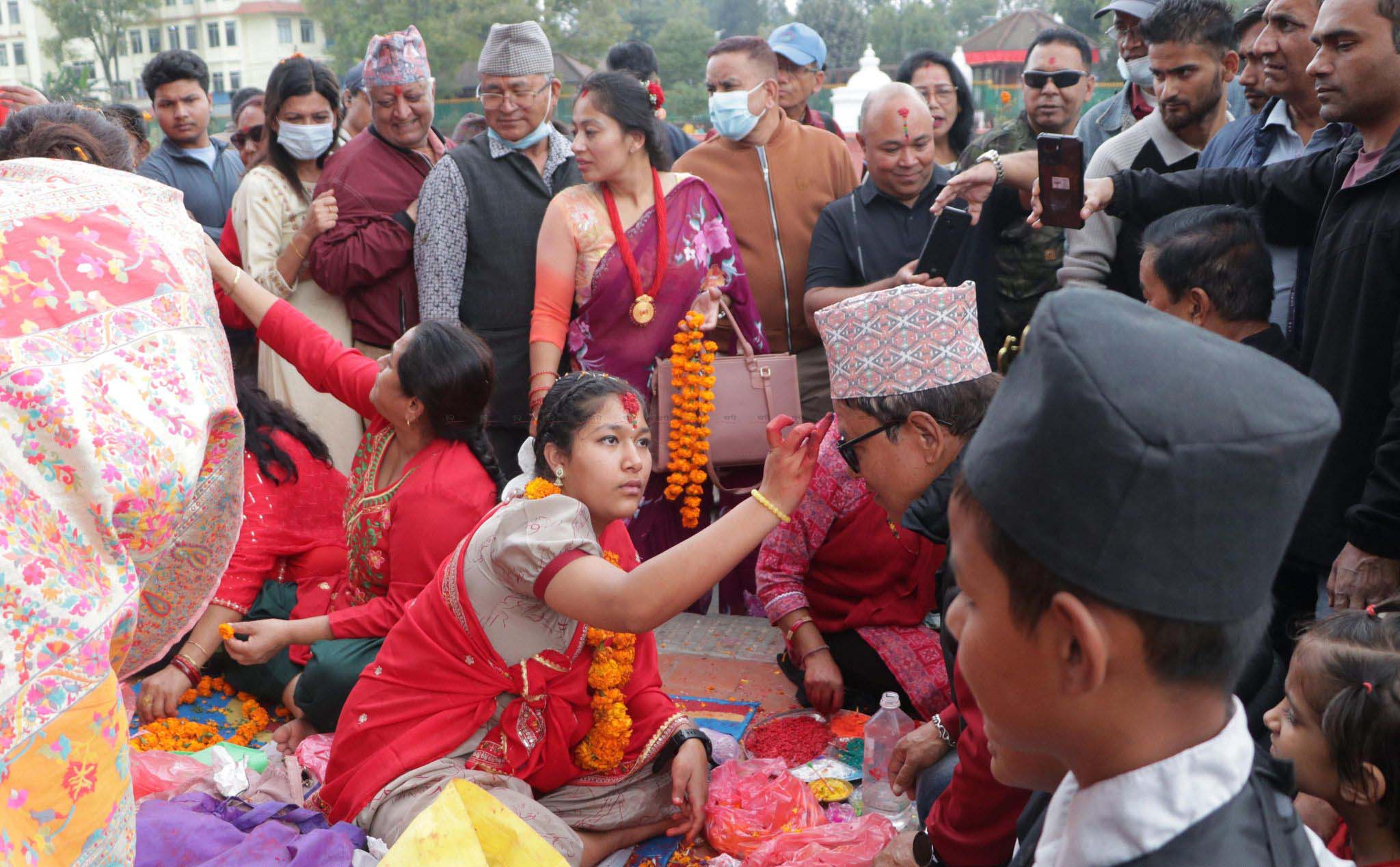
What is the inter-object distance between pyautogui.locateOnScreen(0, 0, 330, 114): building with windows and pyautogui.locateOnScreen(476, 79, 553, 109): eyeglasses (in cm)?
5045

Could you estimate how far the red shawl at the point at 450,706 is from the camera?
107 inches

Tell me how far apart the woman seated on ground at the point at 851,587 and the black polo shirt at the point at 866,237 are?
96cm

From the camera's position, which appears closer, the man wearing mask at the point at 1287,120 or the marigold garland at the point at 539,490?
the marigold garland at the point at 539,490

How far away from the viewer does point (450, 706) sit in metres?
2.74

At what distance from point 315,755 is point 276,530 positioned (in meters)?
0.95

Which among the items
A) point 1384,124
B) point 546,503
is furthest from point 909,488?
point 1384,124

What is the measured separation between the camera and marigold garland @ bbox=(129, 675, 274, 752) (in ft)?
11.3

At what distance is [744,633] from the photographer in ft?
13.6

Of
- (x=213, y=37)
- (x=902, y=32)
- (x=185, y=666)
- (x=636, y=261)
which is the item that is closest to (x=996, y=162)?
(x=636, y=261)

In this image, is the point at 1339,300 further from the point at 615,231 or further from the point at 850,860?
the point at 615,231

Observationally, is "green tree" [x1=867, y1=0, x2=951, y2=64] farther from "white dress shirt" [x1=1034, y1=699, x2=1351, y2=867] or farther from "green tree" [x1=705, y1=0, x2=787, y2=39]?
"white dress shirt" [x1=1034, y1=699, x2=1351, y2=867]

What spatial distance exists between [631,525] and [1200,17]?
8.13ft

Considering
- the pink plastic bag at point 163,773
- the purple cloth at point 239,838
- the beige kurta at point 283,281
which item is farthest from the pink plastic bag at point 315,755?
the beige kurta at point 283,281

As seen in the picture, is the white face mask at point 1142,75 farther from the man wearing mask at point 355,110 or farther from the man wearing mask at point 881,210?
the man wearing mask at point 355,110
